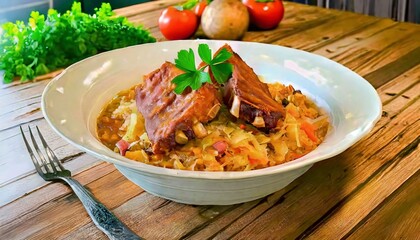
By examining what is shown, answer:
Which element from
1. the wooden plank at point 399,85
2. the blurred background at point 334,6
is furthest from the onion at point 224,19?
the blurred background at point 334,6

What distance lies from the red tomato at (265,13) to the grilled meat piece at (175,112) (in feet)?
3.79

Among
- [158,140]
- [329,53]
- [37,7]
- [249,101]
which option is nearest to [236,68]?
[249,101]

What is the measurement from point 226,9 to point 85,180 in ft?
3.73

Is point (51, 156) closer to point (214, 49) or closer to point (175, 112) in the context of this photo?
point (175, 112)

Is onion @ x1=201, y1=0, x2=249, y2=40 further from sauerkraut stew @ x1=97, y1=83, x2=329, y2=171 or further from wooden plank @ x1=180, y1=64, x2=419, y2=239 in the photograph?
wooden plank @ x1=180, y1=64, x2=419, y2=239

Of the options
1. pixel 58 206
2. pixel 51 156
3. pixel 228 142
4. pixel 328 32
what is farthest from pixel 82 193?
pixel 328 32

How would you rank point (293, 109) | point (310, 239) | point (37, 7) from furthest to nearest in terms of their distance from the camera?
point (37, 7)
point (293, 109)
point (310, 239)

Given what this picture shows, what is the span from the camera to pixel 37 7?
150 inches

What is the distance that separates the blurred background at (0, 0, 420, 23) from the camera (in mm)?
3000

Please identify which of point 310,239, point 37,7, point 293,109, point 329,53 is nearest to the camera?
point 310,239

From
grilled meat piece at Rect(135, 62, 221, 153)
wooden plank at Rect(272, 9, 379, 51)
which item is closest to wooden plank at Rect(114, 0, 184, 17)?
wooden plank at Rect(272, 9, 379, 51)

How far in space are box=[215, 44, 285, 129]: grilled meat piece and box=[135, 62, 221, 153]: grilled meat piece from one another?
31 millimetres

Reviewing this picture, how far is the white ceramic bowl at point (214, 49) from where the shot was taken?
2.87 feet

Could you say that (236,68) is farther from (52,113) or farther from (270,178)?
(52,113)
